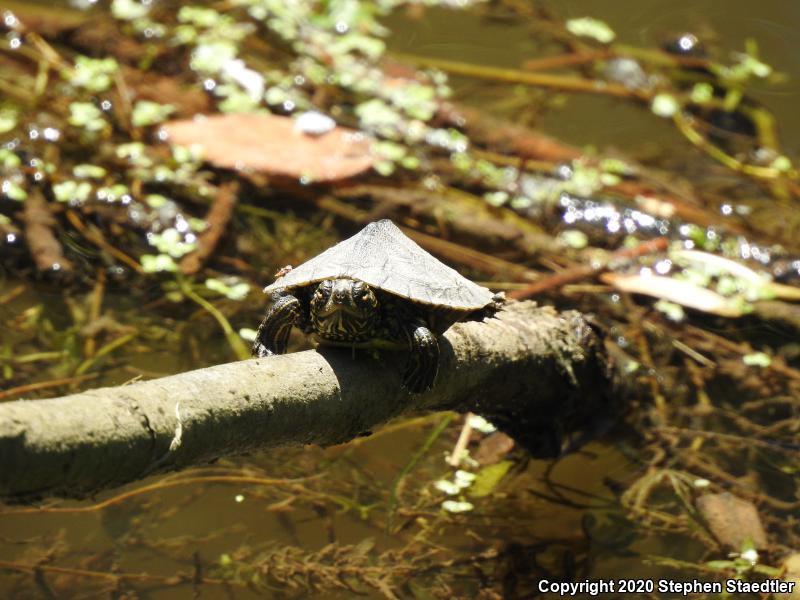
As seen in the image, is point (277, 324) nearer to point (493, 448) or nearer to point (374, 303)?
point (374, 303)

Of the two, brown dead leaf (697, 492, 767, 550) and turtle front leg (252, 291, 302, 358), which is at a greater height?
turtle front leg (252, 291, 302, 358)

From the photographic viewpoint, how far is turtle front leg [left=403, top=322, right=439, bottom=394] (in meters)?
2.41

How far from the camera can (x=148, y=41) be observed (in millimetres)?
5922

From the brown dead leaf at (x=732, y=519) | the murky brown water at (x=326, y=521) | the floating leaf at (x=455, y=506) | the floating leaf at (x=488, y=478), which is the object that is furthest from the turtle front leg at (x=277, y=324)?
the brown dead leaf at (x=732, y=519)

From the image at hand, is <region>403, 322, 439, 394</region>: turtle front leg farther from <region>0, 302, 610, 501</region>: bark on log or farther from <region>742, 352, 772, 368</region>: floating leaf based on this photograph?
<region>742, 352, 772, 368</region>: floating leaf

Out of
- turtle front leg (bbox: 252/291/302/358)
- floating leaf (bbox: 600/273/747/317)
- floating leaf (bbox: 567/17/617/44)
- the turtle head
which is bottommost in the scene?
floating leaf (bbox: 600/273/747/317)

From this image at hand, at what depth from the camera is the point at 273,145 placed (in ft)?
16.5

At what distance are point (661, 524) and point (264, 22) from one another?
443 cm

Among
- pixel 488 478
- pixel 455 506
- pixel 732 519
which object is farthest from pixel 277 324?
Result: pixel 732 519

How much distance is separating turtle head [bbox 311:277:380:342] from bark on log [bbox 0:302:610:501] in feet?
0.25

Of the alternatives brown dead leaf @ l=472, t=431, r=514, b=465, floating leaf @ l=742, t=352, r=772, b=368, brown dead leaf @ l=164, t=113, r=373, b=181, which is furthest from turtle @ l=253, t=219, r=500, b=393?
brown dead leaf @ l=164, t=113, r=373, b=181

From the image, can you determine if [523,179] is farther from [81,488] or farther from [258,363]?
[81,488]

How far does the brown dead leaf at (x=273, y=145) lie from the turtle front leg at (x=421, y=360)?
262 centimetres

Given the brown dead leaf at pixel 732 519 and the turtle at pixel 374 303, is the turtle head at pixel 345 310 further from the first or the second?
the brown dead leaf at pixel 732 519
